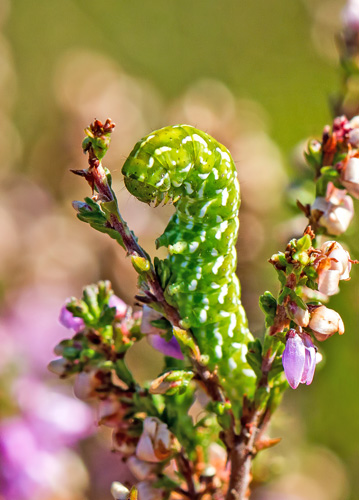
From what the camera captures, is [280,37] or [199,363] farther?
[280,37]

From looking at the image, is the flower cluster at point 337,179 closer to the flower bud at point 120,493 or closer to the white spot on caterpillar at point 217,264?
the white spot on caterpillar at point 217,264

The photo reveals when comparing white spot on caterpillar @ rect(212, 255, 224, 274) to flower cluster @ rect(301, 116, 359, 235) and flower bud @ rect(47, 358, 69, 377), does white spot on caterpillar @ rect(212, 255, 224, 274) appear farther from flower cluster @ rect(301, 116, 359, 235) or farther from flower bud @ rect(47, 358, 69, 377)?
flower bud @ rect(47, 358, 69, 377)

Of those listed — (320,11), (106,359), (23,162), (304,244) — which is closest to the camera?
(304,244)

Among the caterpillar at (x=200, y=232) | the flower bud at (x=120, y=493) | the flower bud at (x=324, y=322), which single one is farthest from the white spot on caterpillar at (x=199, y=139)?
the flower bud at (x=120, y=493)

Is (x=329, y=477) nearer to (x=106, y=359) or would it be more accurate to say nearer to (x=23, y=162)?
(x=106, y=359)

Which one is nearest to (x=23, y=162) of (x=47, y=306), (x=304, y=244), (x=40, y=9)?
(x=47, y=306)

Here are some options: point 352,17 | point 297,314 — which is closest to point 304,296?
point 297,314
